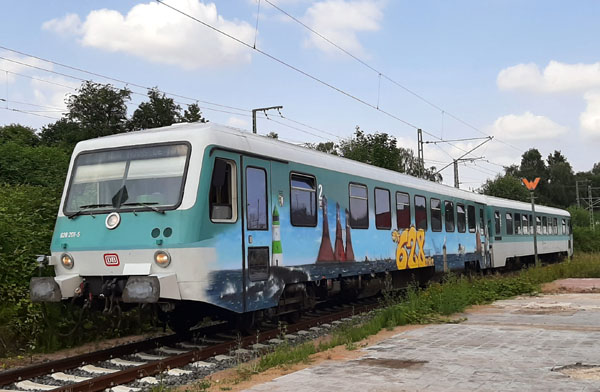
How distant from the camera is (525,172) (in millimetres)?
114500

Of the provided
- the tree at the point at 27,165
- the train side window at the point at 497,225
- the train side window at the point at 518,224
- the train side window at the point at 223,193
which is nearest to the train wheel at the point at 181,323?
the train side window at the point at 223,193

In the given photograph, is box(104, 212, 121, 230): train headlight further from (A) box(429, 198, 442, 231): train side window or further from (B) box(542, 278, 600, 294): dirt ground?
(B) box(542, 278, 600, 294): dirt ground

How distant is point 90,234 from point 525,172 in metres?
114

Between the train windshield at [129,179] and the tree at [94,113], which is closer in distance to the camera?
the train windshield at [129,179]

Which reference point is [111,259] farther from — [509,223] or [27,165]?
[27,165]

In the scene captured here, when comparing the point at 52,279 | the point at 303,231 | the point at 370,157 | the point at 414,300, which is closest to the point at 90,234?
the point at 52,279

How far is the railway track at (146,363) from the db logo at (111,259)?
1.23 metres

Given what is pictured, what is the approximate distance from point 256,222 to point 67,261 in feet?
9.22

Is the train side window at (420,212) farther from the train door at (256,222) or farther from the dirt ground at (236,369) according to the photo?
the train door at (256,222)

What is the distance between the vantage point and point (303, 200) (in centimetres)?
1118

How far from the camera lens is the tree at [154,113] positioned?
54.9 metres

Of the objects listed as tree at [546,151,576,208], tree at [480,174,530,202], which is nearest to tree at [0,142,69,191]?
tree at [480,174,530,202]

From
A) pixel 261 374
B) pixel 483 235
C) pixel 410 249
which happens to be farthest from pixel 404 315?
pixel 483 235

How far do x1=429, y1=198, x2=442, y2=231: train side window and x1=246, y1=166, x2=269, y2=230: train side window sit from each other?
28.4ft
